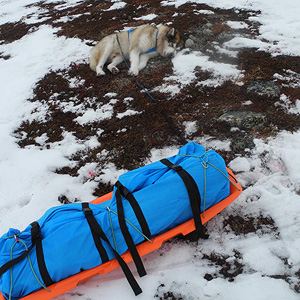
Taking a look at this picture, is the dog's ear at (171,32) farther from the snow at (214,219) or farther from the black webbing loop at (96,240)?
the black webbing loop at (96,240)

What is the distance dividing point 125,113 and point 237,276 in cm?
405

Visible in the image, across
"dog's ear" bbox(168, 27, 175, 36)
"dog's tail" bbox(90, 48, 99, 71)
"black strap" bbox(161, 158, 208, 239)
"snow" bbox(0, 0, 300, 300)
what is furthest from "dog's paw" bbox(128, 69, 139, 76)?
"black strap" bbox(161, 158, 208, 239)

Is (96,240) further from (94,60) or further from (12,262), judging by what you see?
(94,60)

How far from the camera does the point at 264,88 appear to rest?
531 centimetres

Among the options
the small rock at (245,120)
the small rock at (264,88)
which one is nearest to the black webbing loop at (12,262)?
the small rock at (245,120)

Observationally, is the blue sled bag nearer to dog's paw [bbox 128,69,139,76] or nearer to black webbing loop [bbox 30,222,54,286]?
black webbing loop [bbox 30,222,54,286]

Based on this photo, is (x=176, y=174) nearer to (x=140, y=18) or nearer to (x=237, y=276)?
(x=237, y=276)

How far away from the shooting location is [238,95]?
5.35 meters

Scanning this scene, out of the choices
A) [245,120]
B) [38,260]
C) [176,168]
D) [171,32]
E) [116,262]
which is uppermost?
[171,32]

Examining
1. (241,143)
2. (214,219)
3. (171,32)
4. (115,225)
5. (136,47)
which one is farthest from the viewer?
(136,47)

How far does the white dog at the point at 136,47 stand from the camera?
7.10 metres

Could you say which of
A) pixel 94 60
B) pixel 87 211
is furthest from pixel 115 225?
pixel 94 60

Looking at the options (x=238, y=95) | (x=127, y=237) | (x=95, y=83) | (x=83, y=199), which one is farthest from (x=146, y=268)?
(x=95, y=83)

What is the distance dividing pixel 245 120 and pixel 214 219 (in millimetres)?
2320
